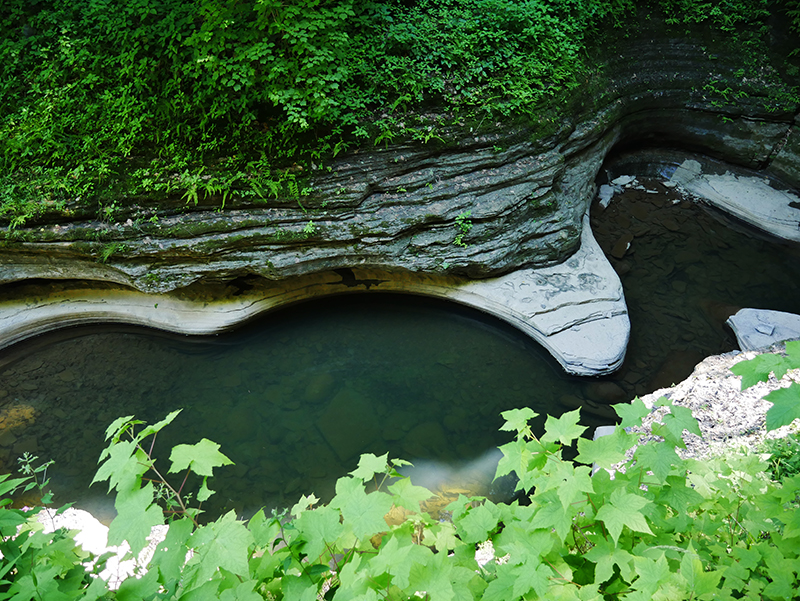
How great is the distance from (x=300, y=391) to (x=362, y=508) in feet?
12.2

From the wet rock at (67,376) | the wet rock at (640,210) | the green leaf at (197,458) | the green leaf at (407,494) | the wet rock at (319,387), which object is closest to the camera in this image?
the green leaf at (197,458)

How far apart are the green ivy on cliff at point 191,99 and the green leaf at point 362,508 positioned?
3.75m

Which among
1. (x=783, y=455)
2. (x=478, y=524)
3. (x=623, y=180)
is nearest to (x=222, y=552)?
(x=478, y=524)

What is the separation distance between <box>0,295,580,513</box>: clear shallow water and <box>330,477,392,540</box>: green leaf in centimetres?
296

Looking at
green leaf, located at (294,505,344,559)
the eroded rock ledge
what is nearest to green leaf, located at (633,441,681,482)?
green leaf, located at (294,505,344,559)

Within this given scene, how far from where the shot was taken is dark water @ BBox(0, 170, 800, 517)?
4371mm

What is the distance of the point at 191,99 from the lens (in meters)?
4.64

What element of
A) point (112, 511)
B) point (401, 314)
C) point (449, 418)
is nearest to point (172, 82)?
point (401, 314)

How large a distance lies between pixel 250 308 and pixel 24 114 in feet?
9.93

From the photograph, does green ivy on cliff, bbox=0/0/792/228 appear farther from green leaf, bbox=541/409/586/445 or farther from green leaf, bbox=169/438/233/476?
green leaf, bbox=541/409/586/445

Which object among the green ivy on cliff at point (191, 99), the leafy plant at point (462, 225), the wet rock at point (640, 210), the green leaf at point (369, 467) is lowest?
the wet rock at point (640, 210)

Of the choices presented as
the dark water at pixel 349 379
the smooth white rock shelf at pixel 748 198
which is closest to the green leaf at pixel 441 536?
the dark water at pixel 349 379

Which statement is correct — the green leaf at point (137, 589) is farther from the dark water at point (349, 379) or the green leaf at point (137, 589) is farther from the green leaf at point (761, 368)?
the dark water at point (349, 379)

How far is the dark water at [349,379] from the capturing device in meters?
4.37
